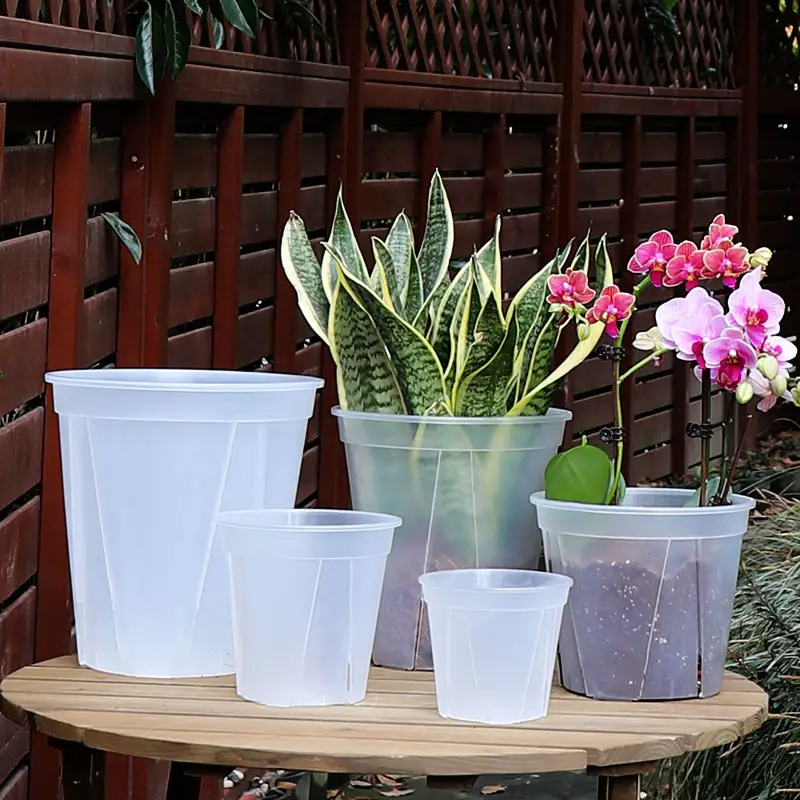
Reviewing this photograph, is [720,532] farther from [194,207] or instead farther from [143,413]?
[194,207]

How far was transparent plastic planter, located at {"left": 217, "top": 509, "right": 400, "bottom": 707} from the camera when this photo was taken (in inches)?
73.2

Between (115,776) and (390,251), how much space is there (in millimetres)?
1217

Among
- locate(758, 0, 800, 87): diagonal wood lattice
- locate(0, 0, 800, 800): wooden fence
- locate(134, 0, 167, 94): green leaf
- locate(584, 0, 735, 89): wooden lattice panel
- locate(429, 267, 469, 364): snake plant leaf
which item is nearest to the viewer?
locate(429, 267, 469, 364): snake plant leaf

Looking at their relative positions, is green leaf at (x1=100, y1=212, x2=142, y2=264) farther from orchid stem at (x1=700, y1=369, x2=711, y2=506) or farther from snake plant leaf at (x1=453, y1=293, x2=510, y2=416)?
orchid stem at (x1=700, y1=369, x2=711, y2=506)

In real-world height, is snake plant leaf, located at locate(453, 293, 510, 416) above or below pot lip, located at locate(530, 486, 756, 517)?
above

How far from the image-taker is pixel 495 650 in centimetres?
184

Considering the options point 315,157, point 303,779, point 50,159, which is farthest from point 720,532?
point 315,157

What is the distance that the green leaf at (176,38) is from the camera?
9.34ft

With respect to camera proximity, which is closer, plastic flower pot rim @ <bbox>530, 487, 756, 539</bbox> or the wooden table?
the wooden table

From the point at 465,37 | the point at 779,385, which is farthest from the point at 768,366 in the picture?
the point at 465,37

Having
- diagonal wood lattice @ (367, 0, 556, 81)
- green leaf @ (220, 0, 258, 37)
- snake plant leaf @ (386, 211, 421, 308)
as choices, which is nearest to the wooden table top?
snake plant leaf @ (386, 211, 421, 308)

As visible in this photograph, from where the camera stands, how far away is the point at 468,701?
183 centimetres

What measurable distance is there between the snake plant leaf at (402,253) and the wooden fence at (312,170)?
1.80 feet

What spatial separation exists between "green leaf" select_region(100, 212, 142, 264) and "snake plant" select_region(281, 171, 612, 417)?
0.68 meters
